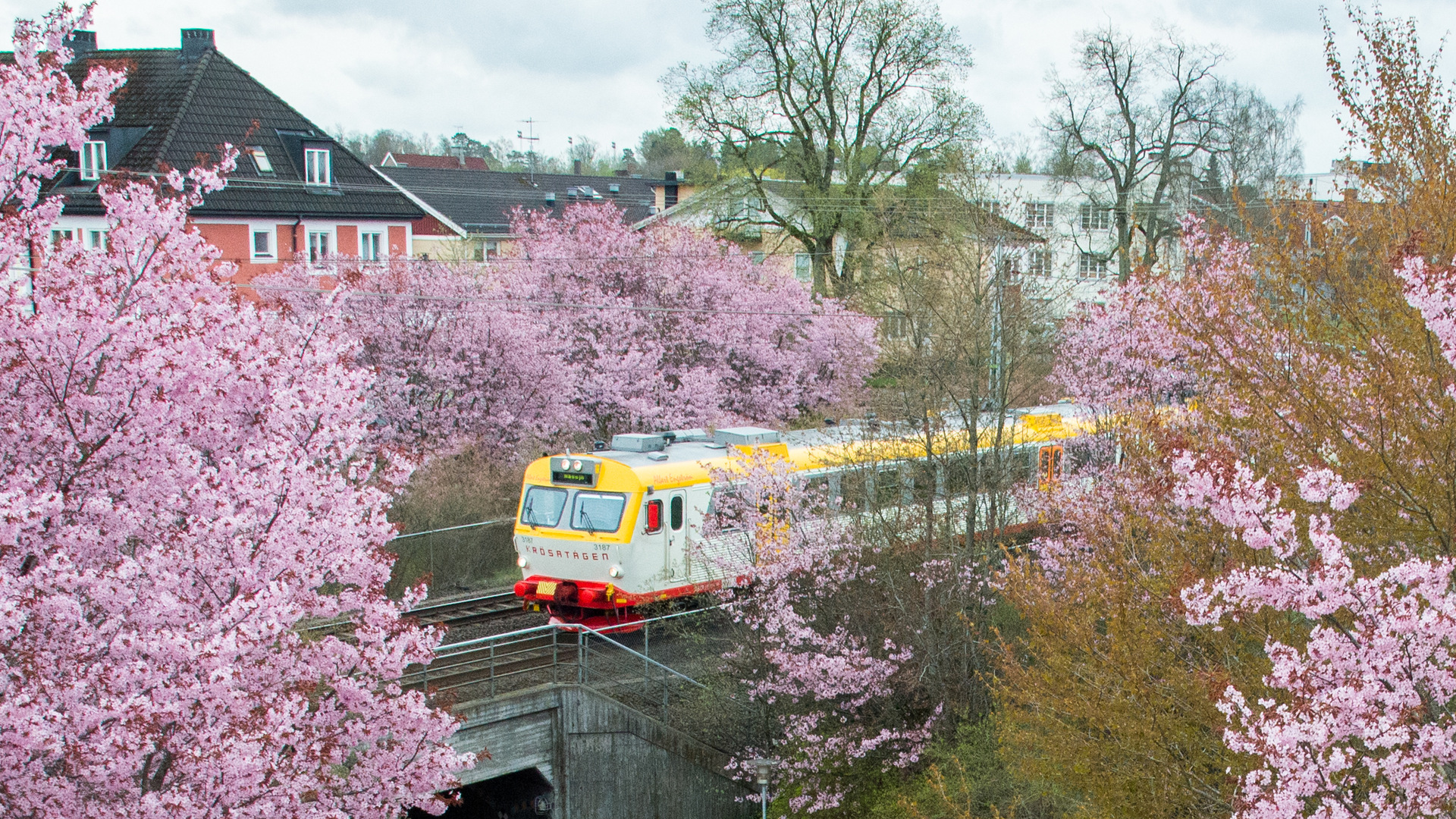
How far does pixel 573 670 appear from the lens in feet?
52.0

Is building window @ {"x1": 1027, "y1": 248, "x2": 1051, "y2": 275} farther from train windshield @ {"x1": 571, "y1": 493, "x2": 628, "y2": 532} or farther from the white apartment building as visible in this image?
train windshield @ {"x1": 571, "y1": 493, "x2": 628, "y2": 532}

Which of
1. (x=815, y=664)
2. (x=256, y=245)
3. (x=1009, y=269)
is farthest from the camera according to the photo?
(x=256, y=245)

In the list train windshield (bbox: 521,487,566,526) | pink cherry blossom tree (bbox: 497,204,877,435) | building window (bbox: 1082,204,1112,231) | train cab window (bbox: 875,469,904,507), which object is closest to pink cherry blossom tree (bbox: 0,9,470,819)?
train windshield (bbox: 521,487,566,526)

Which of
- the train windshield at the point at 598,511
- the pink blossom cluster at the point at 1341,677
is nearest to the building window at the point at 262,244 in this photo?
the train windshield at the point at 598,511

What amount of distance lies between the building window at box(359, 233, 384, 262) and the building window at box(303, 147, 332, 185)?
2.08 m

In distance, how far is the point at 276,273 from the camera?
2750 cm

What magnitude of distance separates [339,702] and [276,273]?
1998 cm

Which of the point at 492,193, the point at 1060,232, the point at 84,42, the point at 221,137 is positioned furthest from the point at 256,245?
the point at 1060,232

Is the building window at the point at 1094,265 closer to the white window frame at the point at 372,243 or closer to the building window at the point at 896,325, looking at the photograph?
the building window at the point at 896,325

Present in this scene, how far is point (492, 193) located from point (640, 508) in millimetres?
48122

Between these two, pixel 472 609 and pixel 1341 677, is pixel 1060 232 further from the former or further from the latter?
pixel 1341 677

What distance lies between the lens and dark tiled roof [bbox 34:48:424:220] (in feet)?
119

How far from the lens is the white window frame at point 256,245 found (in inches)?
1481

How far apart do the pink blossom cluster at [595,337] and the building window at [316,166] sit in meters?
8.91
